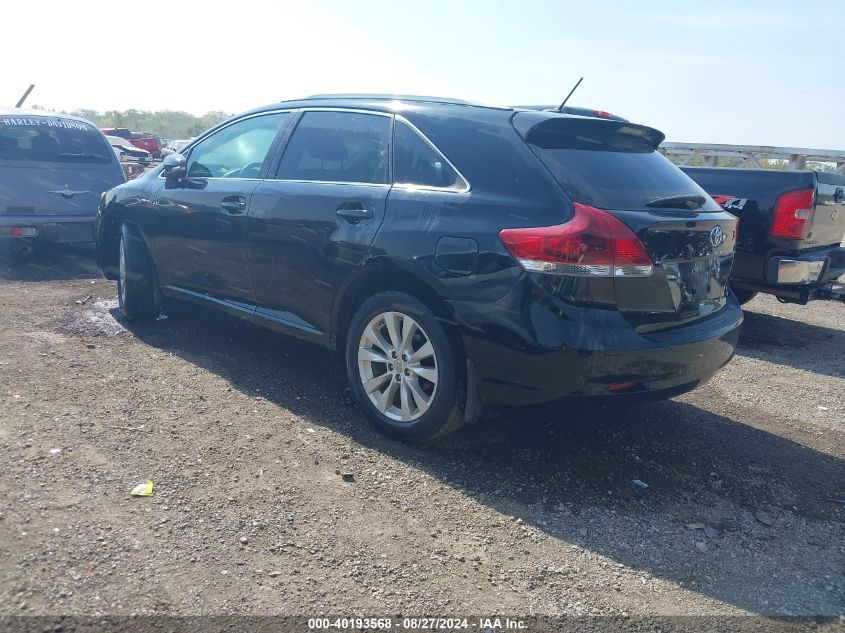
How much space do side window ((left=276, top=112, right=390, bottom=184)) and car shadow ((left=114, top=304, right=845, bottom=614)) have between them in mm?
1361

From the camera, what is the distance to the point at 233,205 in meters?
4.68

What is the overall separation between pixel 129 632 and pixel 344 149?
2.84 metres

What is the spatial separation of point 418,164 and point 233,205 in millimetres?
1511

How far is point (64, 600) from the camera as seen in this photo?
242cm

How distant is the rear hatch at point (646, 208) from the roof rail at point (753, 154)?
34.0 ft

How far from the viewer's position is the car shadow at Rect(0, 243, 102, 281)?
306 inches

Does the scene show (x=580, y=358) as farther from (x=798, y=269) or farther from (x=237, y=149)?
(x=798, y=269)

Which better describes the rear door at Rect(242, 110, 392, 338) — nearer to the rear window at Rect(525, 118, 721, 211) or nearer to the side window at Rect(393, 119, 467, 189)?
the side window at Rect(393, 119, 467, 189)

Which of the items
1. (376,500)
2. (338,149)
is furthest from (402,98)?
(376,500)

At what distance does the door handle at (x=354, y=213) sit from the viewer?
12.6ft

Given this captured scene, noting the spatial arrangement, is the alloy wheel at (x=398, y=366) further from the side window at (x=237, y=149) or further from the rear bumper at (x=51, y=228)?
the rear bumper at (x=51, y=228)

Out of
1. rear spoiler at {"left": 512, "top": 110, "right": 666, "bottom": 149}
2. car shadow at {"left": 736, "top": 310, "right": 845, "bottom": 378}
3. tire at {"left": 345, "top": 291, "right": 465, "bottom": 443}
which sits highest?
rear spoiler at {"left": 512, "top": 110, "right": 666, "bottom": 149}

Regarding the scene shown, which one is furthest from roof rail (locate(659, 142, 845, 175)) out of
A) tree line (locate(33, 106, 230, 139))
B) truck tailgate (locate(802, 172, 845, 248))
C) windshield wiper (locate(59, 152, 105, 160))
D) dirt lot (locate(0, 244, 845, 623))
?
tree line (locate(33, 106, 230, 139))

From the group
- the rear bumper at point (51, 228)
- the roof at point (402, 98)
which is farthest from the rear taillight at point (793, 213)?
the rear bumper at point (51, 228)
